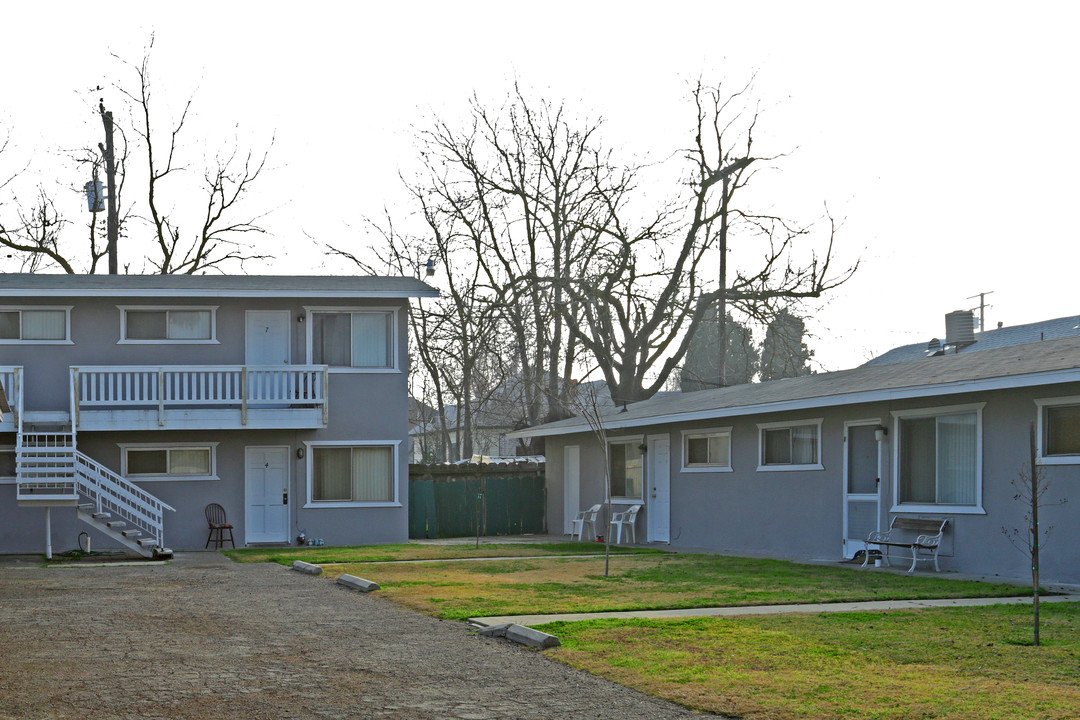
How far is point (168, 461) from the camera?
79.7 feet

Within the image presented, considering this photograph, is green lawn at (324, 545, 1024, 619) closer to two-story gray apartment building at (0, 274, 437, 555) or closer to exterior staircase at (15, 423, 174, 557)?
exterior staircase at (15, 423, 174, 557)

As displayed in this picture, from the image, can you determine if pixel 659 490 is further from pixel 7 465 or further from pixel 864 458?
pixel 7 465

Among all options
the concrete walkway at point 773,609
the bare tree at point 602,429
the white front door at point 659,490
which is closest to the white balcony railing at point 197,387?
the bare tree at point 602,429

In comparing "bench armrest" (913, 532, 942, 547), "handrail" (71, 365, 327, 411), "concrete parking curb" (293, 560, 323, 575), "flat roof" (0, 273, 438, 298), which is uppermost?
"flat roof" (0, 273, 438, 298)

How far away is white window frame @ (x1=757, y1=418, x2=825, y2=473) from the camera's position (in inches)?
778

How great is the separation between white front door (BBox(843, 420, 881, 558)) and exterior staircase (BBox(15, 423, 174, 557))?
1146 cm

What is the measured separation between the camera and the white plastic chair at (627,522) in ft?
83.0

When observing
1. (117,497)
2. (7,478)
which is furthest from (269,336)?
(7,478)

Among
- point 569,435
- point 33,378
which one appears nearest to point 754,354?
point 569,435

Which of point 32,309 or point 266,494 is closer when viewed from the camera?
point 32,309

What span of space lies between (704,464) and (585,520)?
16.7 ft

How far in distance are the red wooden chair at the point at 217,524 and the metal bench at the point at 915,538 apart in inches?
494

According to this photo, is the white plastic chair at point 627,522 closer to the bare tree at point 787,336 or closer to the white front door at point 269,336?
the white front door at point 269,336

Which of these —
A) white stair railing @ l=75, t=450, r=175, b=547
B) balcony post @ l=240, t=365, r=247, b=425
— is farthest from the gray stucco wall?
white stair railing @ l=75, t=450, r=175, b=547
